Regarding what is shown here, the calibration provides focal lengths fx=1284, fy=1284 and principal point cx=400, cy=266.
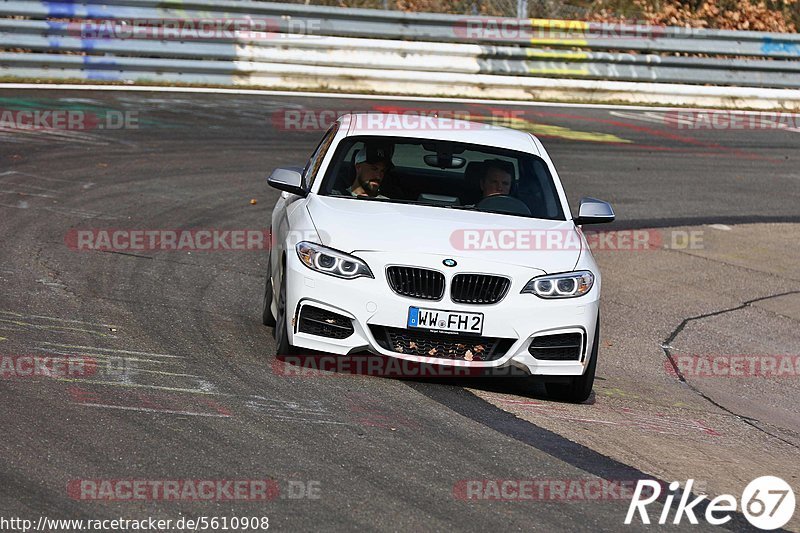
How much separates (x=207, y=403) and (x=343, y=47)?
16.0 m

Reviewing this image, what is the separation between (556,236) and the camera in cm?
823

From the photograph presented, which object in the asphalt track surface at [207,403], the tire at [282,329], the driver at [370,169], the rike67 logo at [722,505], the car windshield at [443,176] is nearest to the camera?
the asphalt track surface at [207,403]

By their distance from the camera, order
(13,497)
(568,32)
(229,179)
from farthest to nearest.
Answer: (568,32), (229,179), (13,497)

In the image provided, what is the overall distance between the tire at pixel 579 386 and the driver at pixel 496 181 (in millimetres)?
1468

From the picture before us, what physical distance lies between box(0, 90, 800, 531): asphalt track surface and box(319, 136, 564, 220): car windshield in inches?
48.1

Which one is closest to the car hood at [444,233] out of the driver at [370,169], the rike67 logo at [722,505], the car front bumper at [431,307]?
the car front bumper at [431,307]

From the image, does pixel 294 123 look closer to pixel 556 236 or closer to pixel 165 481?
pixel 556 236

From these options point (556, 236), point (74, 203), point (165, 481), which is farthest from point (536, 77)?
point (165, 481)

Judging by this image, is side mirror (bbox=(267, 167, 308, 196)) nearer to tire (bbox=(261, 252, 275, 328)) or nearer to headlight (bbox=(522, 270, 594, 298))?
tire (bbox=(261, 252, 275, 328))

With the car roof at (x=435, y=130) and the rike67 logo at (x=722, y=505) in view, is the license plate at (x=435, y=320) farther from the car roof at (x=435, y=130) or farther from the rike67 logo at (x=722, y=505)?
the car roof at (x=435, y=130)

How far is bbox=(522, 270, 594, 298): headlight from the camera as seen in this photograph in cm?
757

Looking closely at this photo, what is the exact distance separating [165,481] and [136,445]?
0.51 meters

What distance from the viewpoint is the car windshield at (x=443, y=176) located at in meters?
8.68

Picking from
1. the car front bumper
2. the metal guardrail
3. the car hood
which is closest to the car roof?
the car hood
